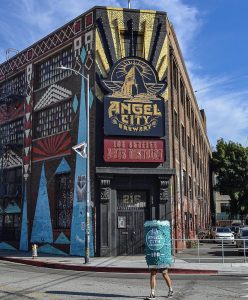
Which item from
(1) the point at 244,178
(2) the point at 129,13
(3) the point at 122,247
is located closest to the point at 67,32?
(2) the point at 129,13

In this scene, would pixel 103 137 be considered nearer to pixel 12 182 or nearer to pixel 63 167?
pixel 63 167

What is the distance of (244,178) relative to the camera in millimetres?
61312

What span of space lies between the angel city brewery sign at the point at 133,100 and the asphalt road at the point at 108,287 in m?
9.88

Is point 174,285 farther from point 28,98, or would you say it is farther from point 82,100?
point 28,98

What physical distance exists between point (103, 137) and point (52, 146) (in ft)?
15.4

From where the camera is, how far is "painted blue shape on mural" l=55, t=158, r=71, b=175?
26016mm

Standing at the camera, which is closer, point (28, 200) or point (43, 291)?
point (43, 291)

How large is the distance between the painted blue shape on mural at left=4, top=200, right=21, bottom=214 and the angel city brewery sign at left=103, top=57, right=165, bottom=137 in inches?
400

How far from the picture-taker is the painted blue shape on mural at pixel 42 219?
2686cm

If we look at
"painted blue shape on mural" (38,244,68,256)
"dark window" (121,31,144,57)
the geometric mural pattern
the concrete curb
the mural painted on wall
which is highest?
"dark window" (121,31,144,57)

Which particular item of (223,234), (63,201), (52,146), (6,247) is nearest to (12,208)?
(6,247)

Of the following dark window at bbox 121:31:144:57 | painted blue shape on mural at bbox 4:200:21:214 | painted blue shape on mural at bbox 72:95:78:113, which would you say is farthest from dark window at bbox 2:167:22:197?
dark window at bbox 121:31:144:57

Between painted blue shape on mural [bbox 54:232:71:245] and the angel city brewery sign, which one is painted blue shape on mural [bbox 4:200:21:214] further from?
the angel city brewery sign

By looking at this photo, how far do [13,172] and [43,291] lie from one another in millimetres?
20425
